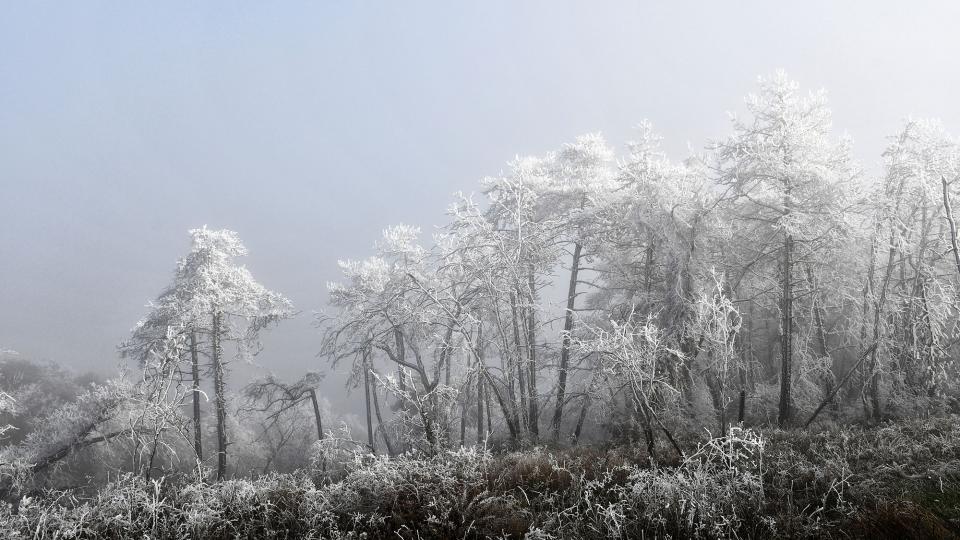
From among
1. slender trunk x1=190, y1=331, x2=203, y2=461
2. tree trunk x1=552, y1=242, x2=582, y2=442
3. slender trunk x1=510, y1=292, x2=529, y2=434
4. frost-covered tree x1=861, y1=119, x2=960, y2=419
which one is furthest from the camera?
slender trunk x1=190, y1=331, x2=203, y2=461

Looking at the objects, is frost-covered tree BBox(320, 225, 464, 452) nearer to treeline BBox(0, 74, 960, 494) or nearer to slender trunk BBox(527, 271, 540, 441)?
treeline BBox(0, 74, 960, 494)

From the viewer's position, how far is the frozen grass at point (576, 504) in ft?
14.8

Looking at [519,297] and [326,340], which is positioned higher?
[519,297]

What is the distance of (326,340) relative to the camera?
1759 centimetres

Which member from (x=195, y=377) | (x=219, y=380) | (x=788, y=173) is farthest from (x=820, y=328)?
(x=195, y=377)

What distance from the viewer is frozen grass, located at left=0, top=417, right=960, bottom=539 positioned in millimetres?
4512

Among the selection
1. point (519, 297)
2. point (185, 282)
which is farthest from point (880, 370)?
point (185, 282)

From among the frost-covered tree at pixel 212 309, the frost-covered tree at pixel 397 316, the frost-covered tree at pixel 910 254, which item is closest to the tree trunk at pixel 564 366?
the frost-covered tree at pixel 397 316

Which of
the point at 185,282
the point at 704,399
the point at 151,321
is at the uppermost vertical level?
the point at 185,282

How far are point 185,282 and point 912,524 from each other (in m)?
20.4

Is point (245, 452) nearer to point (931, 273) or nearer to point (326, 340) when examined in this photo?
point (326, 340)

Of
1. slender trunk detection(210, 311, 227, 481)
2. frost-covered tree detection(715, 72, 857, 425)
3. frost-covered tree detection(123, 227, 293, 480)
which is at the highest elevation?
frost-covered tree detection(715, 72, 857, 425)

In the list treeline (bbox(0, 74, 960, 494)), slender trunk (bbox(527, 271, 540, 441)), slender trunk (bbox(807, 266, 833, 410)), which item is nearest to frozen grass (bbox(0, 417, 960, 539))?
treeline (bbox(0, 74, 960, 494))

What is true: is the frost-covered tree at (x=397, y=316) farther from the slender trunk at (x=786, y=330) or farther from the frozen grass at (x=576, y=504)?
the slender trunk at (x=786, y=330)
